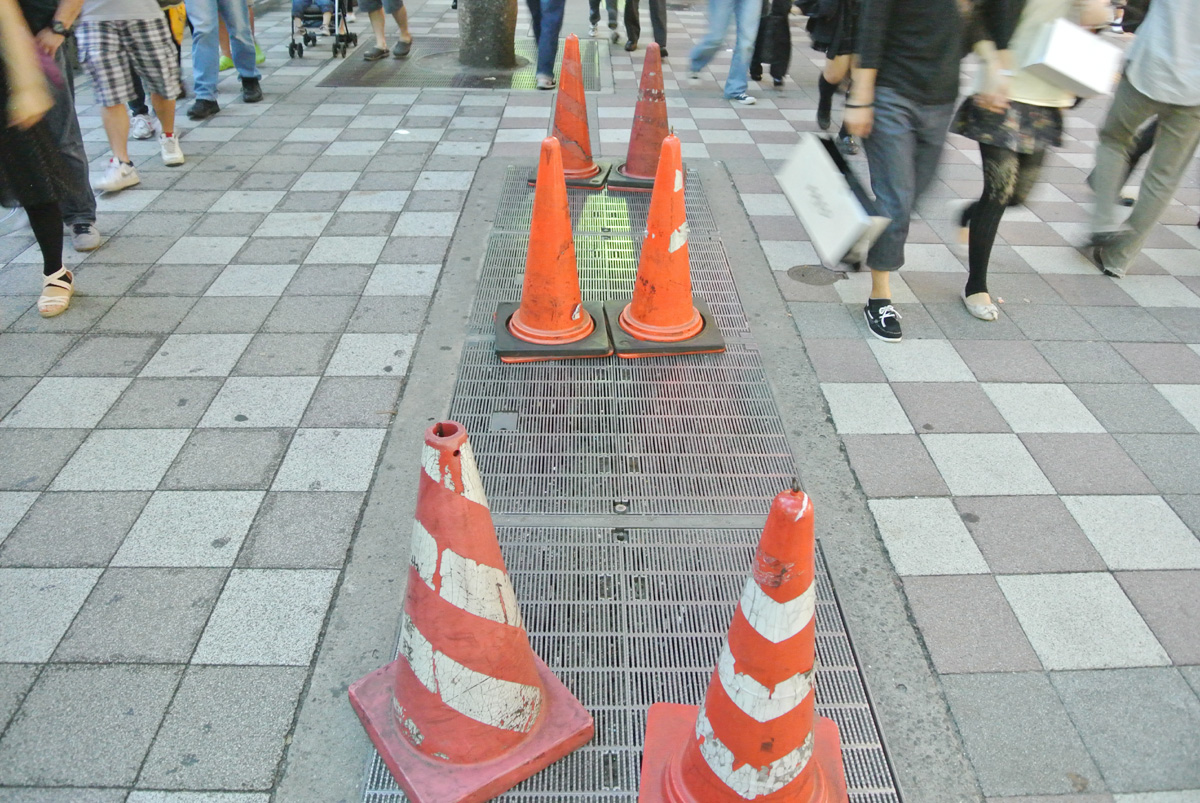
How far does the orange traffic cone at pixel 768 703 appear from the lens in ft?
5.79

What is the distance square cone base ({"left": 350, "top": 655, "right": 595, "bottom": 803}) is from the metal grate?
0.05m

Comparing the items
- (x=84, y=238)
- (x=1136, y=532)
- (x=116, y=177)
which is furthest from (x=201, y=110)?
(x=1136, y=532)

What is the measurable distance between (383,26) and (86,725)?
352 inches

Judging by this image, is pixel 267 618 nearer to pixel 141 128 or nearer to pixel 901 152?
pixel 901 152

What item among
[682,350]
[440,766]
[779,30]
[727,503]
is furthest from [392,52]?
[440,766]

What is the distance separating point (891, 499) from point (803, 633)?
151 centimetres

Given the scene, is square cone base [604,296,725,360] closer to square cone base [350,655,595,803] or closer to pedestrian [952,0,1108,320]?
pedestrian [952,0,1108,320]

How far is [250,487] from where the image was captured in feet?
10.4

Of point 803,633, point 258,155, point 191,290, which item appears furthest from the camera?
point 258,155

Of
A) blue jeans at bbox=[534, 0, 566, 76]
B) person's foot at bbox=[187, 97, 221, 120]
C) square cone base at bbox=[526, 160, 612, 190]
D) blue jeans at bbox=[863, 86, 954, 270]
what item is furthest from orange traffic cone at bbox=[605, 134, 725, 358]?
person's foot at bbox=[187, 97, 221, 120]

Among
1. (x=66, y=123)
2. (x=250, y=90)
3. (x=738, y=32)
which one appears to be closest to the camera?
(x=66, y=123)

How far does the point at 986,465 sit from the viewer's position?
3391 millimetres

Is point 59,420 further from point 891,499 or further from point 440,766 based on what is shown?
point 891,499

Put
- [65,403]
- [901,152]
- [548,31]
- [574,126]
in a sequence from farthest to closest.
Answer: [548,31] < [574,126] < [901,152] < [65,403]
